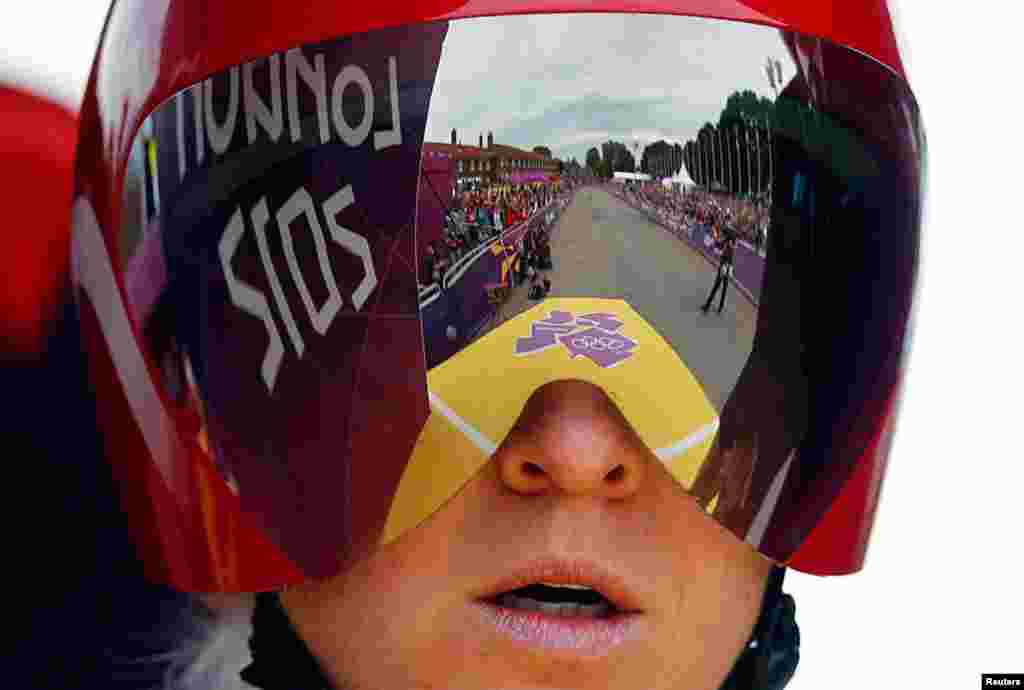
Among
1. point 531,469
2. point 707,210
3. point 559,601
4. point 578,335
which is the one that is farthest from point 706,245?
point 559,601

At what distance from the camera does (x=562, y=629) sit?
44.1 inches

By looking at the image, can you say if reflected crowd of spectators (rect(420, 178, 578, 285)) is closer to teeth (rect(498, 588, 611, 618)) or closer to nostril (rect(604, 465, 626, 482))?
nostril (rect(604, 465, 626, 482))

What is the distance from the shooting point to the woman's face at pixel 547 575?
1.07 m

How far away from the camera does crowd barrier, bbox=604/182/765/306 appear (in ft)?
3.43

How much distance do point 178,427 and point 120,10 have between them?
0.45 meters

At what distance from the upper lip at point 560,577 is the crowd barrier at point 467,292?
0.73 feet

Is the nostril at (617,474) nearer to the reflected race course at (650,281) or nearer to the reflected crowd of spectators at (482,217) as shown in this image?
the reflected race course at (650,281)

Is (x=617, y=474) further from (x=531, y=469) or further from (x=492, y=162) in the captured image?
(x=492, y=162)

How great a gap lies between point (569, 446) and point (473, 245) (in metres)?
0.21

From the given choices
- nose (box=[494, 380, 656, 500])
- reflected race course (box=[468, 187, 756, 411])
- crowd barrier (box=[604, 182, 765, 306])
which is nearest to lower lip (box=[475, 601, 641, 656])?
nose (box=[494, 380, 656, 500])

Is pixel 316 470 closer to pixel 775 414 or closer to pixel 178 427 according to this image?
pixel 178 427

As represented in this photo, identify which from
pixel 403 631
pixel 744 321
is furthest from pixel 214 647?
pixel 744 321

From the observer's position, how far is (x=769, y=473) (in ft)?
3.80

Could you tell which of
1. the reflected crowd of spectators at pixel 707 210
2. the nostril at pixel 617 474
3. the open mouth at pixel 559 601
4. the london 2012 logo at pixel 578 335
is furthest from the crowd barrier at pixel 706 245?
the open mouth at pixel 559 601
